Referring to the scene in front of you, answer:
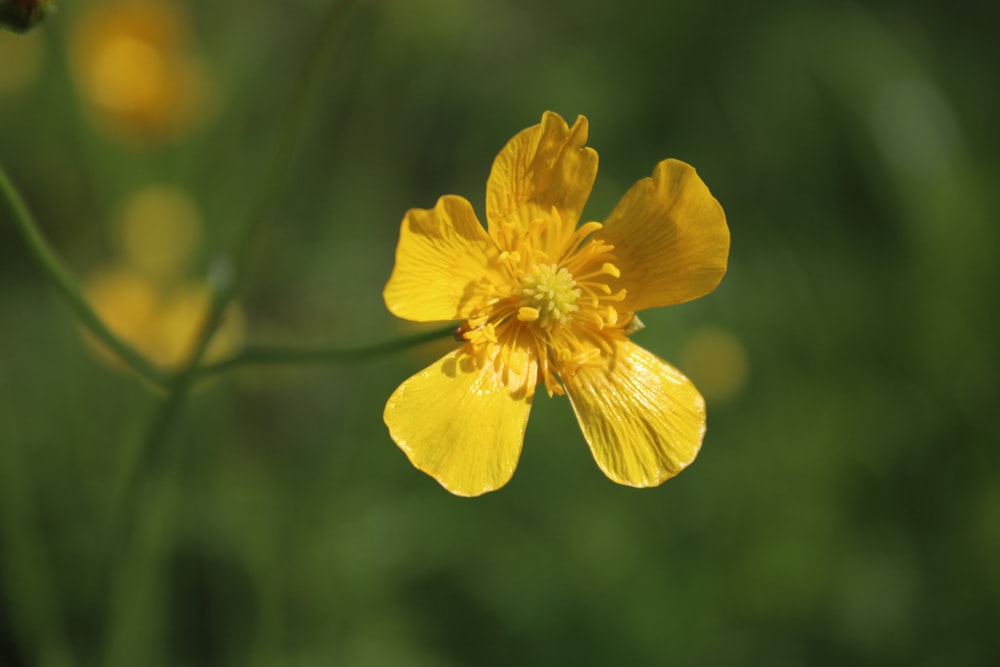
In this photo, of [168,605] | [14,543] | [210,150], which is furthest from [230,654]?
[210,150]

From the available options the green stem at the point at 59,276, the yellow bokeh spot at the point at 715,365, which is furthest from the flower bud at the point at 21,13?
the yellow bokeh spot at the point at 715,365

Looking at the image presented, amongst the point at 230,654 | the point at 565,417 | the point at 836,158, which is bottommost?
the point at 230,654

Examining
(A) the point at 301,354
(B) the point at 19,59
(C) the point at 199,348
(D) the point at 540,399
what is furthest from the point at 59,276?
(B) the point at 19,59

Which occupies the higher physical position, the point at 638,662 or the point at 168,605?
the point at 638,662

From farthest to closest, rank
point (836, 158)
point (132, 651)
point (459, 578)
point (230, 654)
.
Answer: point (836, 158) → point (459, 578) → point (230, 654) → point (132, 651)

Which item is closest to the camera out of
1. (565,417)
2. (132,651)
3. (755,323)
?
(132,651)

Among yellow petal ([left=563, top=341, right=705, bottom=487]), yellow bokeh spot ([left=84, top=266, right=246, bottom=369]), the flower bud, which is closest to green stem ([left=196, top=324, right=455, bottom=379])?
yellow petal ([left=563, top=341, right=705, bottom=487])

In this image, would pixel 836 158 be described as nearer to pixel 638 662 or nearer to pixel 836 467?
pixel 836 467

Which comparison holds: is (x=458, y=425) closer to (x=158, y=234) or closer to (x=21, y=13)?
(x=21, y=13)
